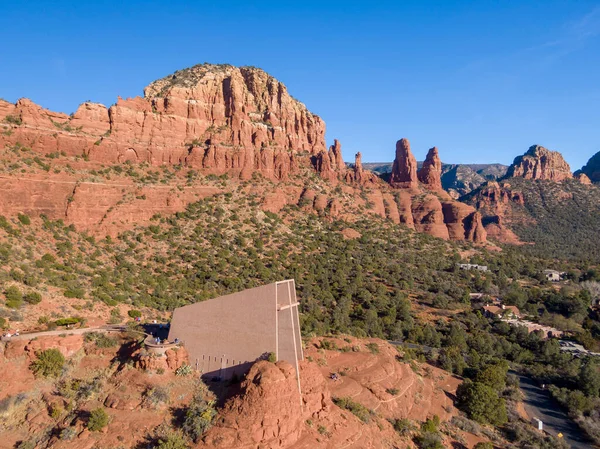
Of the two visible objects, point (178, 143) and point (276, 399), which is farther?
point (178, 143)

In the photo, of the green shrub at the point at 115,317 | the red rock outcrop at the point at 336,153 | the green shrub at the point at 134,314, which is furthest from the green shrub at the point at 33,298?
the red rock outcrop at the point at 336,153

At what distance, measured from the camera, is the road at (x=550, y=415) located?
78.3 ft

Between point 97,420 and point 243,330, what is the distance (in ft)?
24.8

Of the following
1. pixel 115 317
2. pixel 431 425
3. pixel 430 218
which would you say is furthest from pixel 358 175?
pixel 431 425

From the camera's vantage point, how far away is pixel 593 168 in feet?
477

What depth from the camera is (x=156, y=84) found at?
65.2 metres

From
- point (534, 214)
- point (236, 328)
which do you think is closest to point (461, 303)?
point (236, 328)

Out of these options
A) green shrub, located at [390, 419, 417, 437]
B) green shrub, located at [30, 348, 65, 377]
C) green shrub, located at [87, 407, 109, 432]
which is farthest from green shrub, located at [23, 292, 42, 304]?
green shrub, located at [390, 419, 417, 437]

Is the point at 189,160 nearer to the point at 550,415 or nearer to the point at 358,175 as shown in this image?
the point at 358,175

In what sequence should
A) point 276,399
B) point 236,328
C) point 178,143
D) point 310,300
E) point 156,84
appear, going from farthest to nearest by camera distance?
point 156,84 < point 178,143 < point 310,300 < point 236,328 < point 276,399

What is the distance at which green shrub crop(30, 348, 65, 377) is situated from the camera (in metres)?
20.7

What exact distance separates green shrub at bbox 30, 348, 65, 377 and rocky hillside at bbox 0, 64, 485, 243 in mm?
23976

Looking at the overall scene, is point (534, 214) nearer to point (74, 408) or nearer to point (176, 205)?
point (176, 205)

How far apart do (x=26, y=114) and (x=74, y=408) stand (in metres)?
44.1
